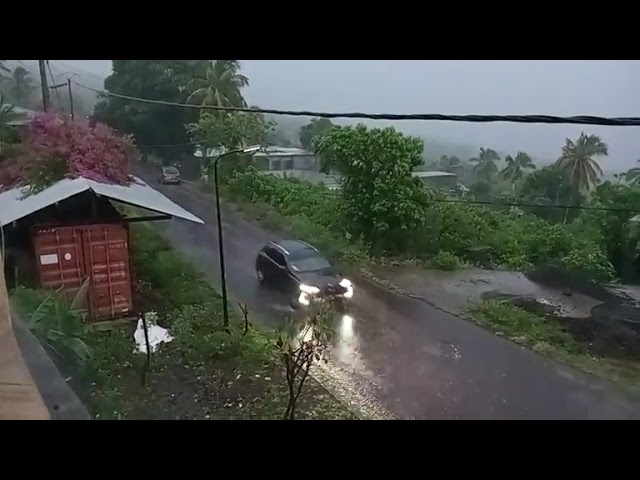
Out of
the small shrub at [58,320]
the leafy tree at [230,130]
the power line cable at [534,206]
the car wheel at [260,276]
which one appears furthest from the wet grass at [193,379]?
the power line cable at [534,206]

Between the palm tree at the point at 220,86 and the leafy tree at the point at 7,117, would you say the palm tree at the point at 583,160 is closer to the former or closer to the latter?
the palm tree at the point at 220,86

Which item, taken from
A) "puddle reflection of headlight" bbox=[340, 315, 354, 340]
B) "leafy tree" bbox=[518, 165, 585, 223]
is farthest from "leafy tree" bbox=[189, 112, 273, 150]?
"leafy tree" bbox=[518, 165, 585, 223]

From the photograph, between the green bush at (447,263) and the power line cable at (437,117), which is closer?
the power line cable at (437,117)

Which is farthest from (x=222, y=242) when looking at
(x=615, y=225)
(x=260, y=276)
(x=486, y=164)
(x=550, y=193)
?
(x=615, y=225)

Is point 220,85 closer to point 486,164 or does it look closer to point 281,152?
point 281,152

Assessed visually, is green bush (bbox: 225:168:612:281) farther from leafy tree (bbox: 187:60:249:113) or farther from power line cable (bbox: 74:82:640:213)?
leafy tree (bbox: 187:60:249:113)
